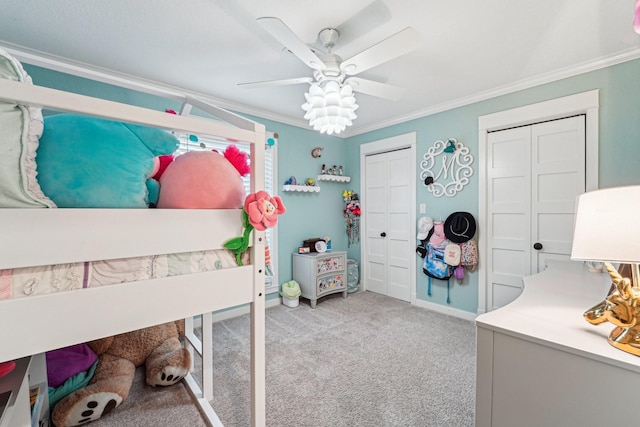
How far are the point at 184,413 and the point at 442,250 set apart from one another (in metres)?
2.66

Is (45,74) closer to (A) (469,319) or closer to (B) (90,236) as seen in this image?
(B) (90,236)

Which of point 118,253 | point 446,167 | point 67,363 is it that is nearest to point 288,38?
point 118,253

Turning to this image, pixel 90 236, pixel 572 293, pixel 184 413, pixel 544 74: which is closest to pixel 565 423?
pixel 572 293

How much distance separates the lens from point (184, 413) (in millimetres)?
1565

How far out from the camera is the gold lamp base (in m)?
0.76

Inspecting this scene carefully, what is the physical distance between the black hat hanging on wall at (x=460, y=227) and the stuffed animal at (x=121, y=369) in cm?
263

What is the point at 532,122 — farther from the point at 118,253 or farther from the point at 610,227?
the point at 118,253

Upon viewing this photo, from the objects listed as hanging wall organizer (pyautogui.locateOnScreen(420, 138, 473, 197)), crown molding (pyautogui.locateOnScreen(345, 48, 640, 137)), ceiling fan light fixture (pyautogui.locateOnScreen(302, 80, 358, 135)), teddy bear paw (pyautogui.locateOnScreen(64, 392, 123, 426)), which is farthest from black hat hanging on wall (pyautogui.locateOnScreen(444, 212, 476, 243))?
teddy bear paw (pyautogui.locateOnScreen(64, 392, 123, 426))

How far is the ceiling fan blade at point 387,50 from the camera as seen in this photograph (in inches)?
52.0

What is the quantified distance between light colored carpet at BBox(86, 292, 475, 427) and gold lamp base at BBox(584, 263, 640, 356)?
104 cm

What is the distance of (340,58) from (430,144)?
6.03 ft

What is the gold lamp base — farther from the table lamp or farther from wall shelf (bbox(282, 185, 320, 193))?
wall shelf (bbox(282, 185, 320, 193))

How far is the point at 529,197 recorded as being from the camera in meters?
2.54

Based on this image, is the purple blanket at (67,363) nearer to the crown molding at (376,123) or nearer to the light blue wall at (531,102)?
the crown molding at (376,123)
